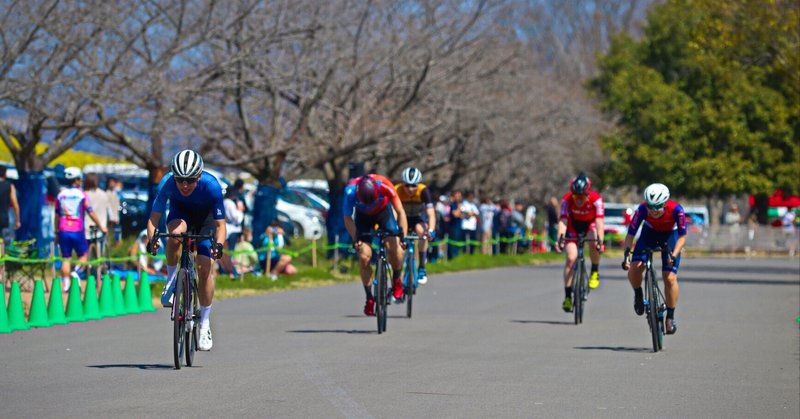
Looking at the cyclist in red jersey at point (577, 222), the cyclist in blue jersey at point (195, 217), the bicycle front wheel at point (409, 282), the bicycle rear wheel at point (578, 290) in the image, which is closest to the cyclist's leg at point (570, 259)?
the cyclist in red jersey at point (577, 222)

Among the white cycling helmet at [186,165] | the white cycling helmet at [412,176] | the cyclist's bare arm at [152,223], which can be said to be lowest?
the cyclist's bare arm at [152,223]

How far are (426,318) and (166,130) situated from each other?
10.1 metres

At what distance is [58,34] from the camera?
73.7 ft

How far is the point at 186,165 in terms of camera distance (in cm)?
1136

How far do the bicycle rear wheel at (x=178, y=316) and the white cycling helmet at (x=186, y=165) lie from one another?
0.80 metres

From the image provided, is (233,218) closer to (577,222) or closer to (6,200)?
(6,200)

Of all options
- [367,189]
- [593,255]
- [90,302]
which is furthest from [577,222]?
[90,302]

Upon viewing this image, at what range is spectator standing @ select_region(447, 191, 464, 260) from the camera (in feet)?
119

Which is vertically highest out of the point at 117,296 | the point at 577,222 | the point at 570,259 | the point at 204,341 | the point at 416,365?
the point at 577,222

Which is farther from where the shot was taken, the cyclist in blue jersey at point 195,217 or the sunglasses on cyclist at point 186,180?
the cyclist in blue jersey at point 195,217

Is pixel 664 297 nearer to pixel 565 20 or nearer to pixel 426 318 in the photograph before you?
pixel 426 318

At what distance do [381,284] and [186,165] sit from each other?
182 inches

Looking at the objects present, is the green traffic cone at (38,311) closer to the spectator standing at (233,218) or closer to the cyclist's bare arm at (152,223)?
the cyclist's bare arm at (152,223)

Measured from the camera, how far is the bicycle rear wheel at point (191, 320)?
456 inches
